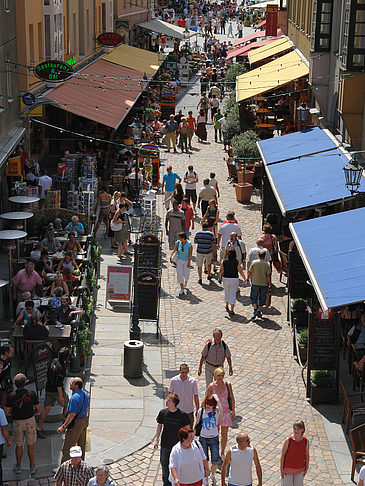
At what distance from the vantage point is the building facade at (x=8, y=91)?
22.9 meters

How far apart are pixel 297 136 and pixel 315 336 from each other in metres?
12.6

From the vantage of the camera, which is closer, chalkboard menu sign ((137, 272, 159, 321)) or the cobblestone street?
the cobblestone street

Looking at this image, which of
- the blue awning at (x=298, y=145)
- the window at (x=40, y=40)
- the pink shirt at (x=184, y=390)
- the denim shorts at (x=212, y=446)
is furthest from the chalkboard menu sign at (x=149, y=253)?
the window at (x=40, y=40)

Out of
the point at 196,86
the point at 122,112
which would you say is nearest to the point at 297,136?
the point at 122,112

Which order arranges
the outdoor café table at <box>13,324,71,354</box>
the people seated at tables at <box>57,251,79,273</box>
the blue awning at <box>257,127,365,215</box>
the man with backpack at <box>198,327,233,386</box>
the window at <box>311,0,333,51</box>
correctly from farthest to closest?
the window at <box>311,0,333,51</box>
the blue awning at <box>257,127,365,215</box>
the people seated at tables at <box>57,251,79,273</box>
the outdoor café table at <box>13,324,71,354</box>
the man with backpack at <box>198,327,233,386</box>

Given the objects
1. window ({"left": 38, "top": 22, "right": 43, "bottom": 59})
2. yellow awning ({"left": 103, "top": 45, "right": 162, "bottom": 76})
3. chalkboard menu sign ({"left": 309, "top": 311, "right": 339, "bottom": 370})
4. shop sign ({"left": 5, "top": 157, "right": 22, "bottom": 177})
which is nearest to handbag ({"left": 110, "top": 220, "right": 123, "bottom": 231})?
shop sign ({"left": 5, "top": 157, "right": 22, "bottom": 177})

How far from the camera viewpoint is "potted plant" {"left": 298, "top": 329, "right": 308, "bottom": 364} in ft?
52.7

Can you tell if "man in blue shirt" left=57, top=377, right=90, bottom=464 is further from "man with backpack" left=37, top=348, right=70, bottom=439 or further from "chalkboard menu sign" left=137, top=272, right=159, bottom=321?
"chalkboard menu sign" left=137, top=272, right=159, bottom=321

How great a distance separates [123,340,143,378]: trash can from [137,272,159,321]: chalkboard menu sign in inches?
92.1

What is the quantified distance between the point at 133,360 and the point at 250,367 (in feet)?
6.92

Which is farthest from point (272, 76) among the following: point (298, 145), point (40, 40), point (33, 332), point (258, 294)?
point (33, 332)

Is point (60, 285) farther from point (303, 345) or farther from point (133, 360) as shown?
point (303, 345)

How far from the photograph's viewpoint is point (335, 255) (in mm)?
15164

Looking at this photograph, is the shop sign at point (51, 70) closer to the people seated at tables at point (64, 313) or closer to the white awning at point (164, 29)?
the people seated at tables at point (64, 313)
